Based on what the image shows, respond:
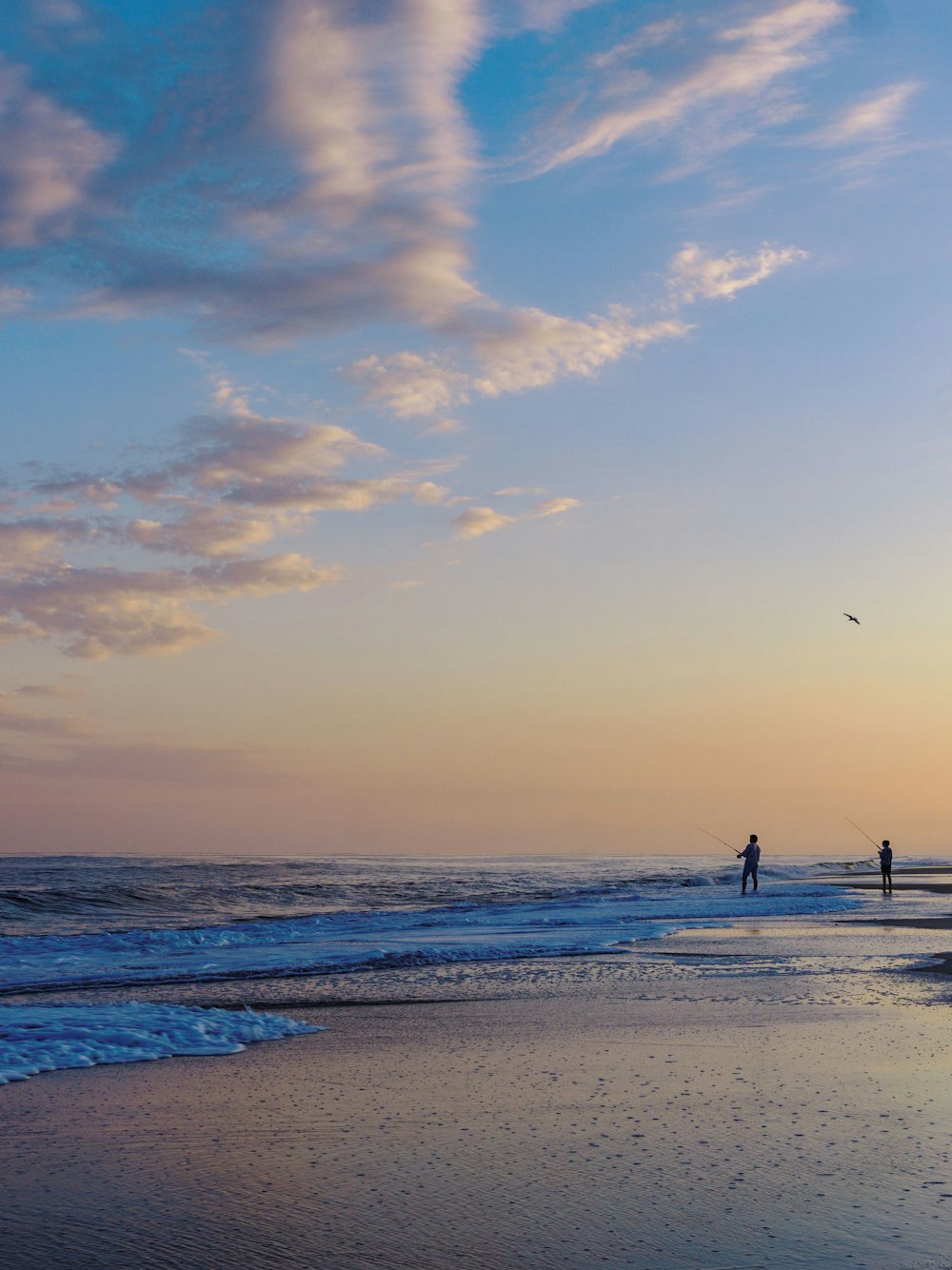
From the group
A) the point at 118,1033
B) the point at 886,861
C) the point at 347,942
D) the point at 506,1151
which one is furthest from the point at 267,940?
the point at 886,861

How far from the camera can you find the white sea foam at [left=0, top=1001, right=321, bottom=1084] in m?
8.18

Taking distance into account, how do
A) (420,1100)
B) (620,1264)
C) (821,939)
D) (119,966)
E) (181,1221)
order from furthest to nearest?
(821,939)
(119,966)
(420,1100)
(181,1221)
(620,1264)

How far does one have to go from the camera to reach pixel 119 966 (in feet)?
48.9

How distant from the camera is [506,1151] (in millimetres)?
5410

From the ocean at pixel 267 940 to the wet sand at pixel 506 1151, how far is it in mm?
1392

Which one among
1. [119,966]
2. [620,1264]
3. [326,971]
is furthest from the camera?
[119,966]

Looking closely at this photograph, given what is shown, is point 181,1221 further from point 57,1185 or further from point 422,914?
point 422,914

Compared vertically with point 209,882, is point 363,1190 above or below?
above

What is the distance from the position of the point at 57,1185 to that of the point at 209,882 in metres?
35.7

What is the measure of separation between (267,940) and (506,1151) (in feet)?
47.4

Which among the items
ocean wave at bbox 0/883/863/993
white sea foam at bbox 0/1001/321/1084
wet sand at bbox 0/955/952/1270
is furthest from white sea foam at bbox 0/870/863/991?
wet sand at bbox 0/955/952/1270

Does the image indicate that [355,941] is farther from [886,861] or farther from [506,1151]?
[886,861]

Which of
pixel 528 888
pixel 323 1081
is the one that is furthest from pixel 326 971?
pixel 528 888

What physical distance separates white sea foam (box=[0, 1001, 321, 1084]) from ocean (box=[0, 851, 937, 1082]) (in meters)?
0.02
